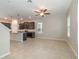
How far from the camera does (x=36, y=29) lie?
42.6ft

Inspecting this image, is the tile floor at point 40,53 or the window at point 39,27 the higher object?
the window at point 39,27

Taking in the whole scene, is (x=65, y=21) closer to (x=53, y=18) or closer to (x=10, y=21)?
(x=53, y=18)

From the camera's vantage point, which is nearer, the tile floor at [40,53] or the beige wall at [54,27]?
the tile floor at [40,53]

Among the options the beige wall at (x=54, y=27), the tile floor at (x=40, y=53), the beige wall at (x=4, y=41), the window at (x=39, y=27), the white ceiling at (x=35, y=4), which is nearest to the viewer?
the beige wall at (x=4, y=41)

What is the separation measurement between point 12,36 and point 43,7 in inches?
154

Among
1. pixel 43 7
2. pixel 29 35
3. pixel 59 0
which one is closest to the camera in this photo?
pixel 59 0

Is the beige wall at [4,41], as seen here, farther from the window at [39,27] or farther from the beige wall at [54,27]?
the window at [39,27]

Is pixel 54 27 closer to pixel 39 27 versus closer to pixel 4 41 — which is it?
pixel 39 27

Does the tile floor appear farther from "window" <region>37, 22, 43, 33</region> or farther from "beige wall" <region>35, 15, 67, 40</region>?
"window" <region>37, 22, 43, 33</region>

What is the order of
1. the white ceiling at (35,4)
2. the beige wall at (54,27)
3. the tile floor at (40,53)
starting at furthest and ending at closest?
the beige wall at (54,27) → the white ceiling at (35,4) → the tile floor at (40,53)

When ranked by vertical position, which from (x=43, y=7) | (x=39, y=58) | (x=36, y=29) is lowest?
(x=39, y=58)

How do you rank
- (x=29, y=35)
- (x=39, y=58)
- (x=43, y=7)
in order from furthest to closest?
(x=29, y=35)
(x=43, y=7)
(x=39, y=58)

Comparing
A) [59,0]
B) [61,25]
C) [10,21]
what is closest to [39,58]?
[59,0]

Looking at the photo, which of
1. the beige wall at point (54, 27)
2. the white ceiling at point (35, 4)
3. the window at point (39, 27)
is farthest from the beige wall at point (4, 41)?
the window at point (39, 27)
